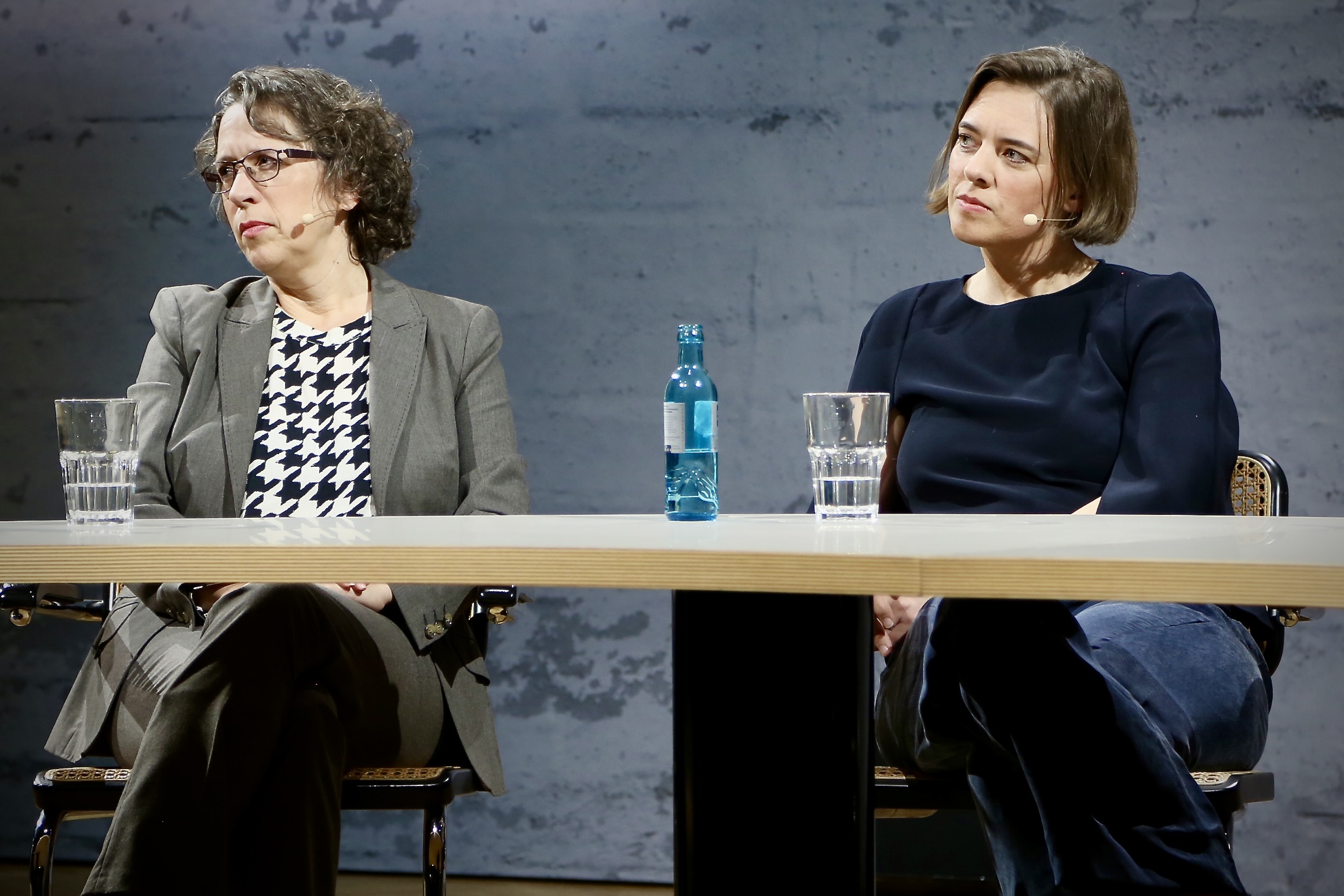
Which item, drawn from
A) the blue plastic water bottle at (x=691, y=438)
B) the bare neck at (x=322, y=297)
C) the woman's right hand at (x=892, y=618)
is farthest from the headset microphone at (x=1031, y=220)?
the bare neck at (x=322, y=297)

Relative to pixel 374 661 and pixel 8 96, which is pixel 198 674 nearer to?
pixel 374 661

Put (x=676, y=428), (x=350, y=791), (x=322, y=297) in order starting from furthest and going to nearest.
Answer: (x=322, y=297)
(x=350, y=791)
(x=676, y=428)

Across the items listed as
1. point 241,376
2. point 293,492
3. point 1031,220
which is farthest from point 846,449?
point 241,376

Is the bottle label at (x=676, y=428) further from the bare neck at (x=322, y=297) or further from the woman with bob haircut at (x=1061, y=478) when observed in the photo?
the bare neck at (x=322, y=297)

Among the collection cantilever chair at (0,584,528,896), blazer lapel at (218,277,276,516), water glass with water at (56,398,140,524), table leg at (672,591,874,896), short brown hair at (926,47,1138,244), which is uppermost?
short brown hair at (926,47,1138,244)

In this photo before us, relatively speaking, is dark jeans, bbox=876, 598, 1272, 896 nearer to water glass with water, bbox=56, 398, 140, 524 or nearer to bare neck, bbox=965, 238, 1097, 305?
bare neck, bbox=965, 238, 1097, 305

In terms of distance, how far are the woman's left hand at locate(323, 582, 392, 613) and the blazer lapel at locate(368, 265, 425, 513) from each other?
0.20 meters

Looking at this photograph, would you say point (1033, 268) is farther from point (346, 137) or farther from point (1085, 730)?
point (346, 137)

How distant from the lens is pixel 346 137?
2271 mm

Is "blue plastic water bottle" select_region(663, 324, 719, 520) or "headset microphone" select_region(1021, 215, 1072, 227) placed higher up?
"headset microphone" select_region(1021, 215, 1072, 227)

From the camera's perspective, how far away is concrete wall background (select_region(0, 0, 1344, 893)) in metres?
2.83

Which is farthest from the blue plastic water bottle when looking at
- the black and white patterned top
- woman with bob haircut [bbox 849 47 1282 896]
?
the black and white patterned top

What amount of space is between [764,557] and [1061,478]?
3.18 feet

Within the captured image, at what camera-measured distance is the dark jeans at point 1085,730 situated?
1.27 metres
